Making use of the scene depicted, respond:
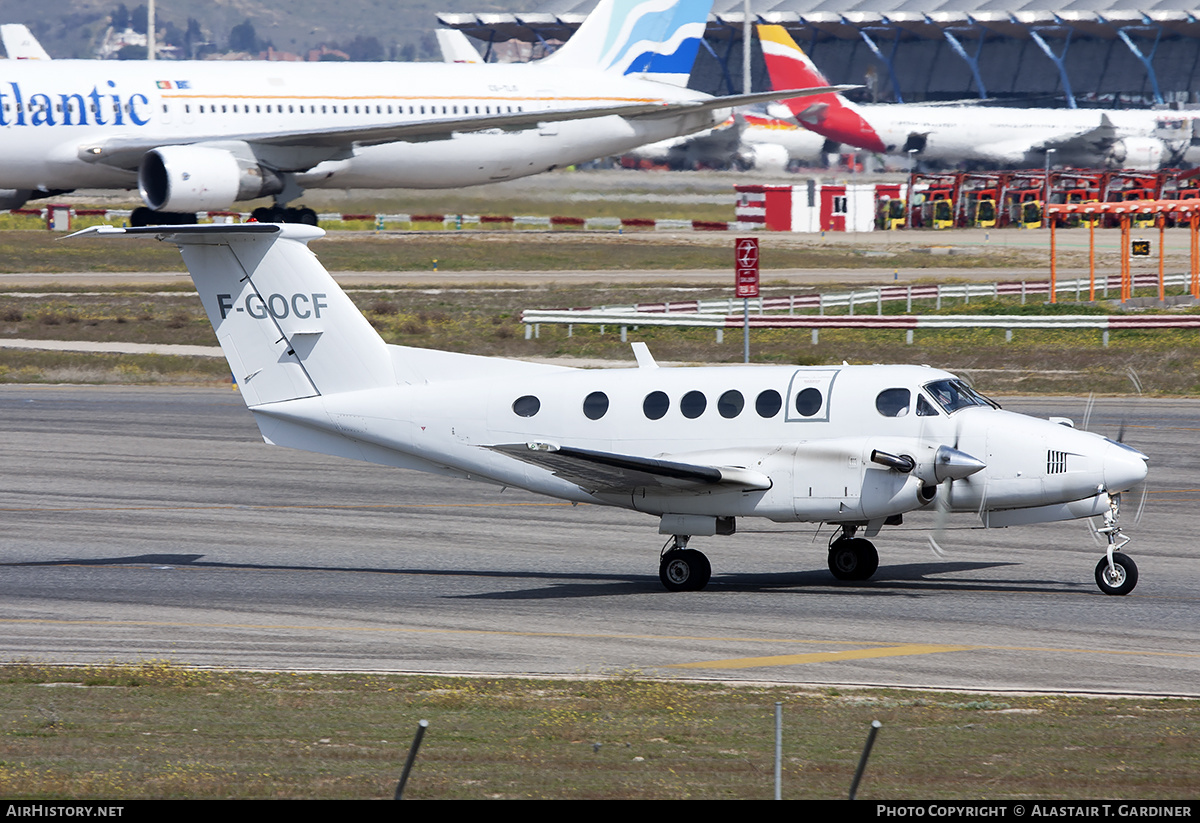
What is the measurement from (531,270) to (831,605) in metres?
49.1

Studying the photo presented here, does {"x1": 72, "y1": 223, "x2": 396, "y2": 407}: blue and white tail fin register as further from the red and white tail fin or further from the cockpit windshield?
the red and white tail fin

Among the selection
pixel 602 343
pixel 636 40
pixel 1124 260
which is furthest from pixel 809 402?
pixel 636 40

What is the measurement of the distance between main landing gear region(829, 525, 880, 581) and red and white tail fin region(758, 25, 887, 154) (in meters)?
99.7

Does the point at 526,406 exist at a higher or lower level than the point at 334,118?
lower

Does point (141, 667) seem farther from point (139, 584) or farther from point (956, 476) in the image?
point (956, 476)

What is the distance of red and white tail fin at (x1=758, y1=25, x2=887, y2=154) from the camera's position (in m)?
114

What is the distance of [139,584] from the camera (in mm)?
18469

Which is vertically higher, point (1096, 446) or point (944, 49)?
point (944, 49)

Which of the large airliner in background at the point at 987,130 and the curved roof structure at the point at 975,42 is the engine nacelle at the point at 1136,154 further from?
the curved roof structure at the point at 975,42

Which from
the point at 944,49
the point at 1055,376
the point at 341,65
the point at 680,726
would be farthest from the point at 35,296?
the point at 944,49

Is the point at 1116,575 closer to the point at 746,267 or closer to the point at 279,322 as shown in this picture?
the point at 279,322

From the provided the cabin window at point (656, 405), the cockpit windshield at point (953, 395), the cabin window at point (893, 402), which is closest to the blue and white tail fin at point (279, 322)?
the cabin window at point (656, 405)

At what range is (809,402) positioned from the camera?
696 inches

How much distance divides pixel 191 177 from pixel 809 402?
122 ft
